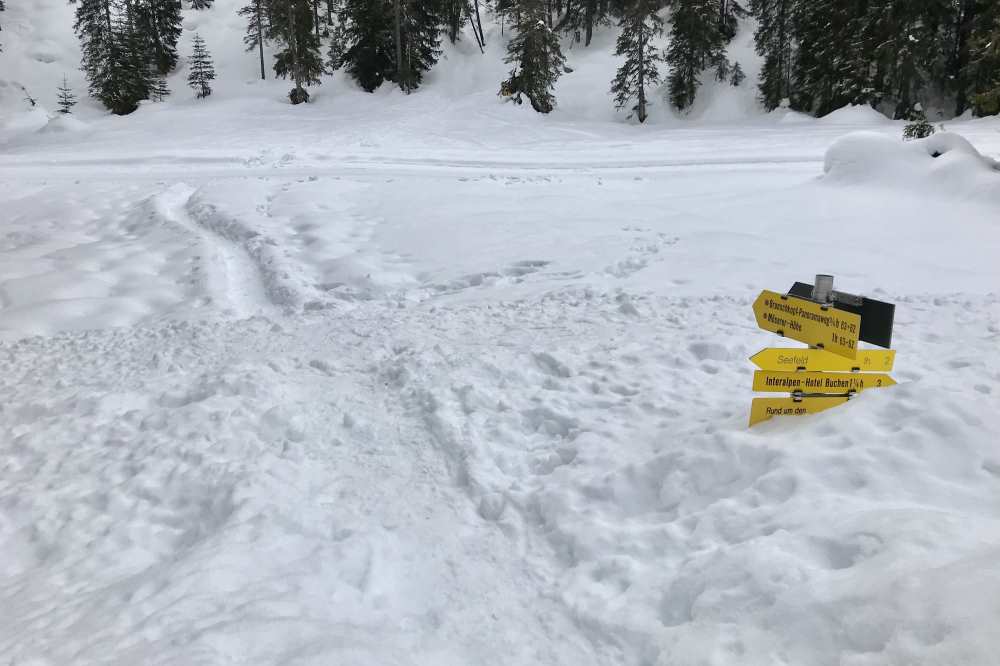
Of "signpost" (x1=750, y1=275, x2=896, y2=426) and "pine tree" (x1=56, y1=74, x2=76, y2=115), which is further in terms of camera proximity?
"pine tree" (x1=56, y1=74, x2=76, y2=115)

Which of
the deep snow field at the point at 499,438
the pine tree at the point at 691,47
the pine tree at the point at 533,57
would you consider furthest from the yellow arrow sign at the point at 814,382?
the pine tree at the point at 691,47

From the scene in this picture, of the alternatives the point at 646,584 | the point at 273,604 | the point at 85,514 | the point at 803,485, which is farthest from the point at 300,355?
the point at 803,485

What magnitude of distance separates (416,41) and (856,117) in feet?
81.6

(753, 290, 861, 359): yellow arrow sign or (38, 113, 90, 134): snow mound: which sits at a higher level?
(38, 113, 90, 134): snow mound

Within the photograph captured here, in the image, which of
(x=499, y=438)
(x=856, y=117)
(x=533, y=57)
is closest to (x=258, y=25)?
(x=533, y=57)

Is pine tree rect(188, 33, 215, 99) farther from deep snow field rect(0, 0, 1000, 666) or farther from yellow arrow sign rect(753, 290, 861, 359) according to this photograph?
yellow arrow sign rect(753, 290, 861, 359)

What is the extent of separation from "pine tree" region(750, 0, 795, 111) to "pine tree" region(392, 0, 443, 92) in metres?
19.8

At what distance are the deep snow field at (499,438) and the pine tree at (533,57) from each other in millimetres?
21612

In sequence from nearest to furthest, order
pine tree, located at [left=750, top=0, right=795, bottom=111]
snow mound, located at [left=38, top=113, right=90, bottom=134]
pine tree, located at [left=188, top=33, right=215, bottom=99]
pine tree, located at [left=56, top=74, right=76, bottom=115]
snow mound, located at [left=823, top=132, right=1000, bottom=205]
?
snow mound, located at [left=823, top=132, right=1000, bottom=205] < snow mound, located at [left=38, top=113, right=90, bottom=134] < pine tree, located at [left=750, top=0, right=795, bottom=111] < pine tree, located at [left=56, top=74, right=76, bottom=115] < pine tree, located at [left=188, top=33, right=215, bottom=99]

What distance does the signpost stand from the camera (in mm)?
3840

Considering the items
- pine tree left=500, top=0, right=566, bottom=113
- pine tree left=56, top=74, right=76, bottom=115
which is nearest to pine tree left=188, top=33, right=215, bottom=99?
pine tree left=56, top=74, right=76, bottom=115

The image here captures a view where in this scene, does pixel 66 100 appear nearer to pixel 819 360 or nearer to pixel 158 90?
pixel 158 90

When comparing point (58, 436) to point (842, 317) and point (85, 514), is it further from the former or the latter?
point (842, 317)

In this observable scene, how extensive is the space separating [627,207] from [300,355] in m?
7.71
